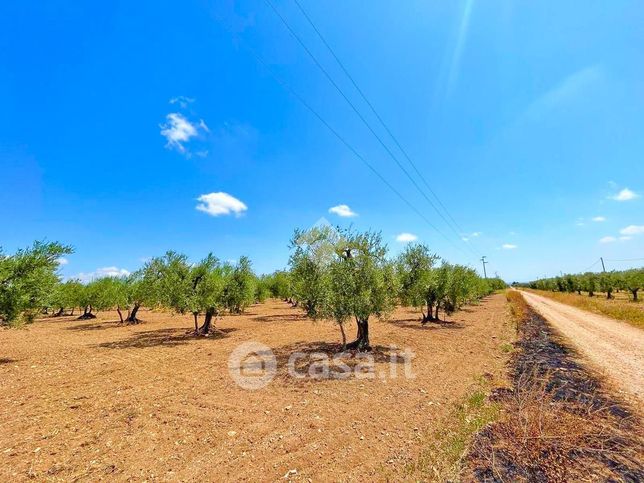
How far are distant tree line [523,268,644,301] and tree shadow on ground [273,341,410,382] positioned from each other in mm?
65941

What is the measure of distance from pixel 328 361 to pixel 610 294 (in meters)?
96.9

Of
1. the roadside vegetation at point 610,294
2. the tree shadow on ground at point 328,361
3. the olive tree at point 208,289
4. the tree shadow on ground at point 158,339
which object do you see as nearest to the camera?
the tree shadow on ground at point 328,361

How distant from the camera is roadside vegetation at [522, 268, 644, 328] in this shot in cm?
A: 3629

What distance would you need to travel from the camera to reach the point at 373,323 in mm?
32625

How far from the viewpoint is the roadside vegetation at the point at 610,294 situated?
36.3 m

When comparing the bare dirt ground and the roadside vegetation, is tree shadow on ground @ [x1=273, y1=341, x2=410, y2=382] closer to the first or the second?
the bare dirt ground

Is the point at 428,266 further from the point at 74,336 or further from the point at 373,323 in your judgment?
the point at 74,336

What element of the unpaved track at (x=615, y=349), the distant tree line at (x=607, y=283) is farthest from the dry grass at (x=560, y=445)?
the distant tree line at (x=607, y=283)

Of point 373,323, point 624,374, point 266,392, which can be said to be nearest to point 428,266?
point 373,323

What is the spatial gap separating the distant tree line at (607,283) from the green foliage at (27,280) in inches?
3295

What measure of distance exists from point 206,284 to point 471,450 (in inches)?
914

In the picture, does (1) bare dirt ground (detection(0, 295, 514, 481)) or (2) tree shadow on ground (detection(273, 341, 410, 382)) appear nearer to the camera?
(1) bare dirt ground (detection(0, 295, 514, 481))

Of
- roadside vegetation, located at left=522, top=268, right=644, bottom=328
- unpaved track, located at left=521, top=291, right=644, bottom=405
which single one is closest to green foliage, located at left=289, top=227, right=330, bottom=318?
unpaved track, located at left=521, top=291, right=644, bottom=405

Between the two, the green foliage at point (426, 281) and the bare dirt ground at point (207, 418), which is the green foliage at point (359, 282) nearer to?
the bare dirt ground at point (207, 418)
